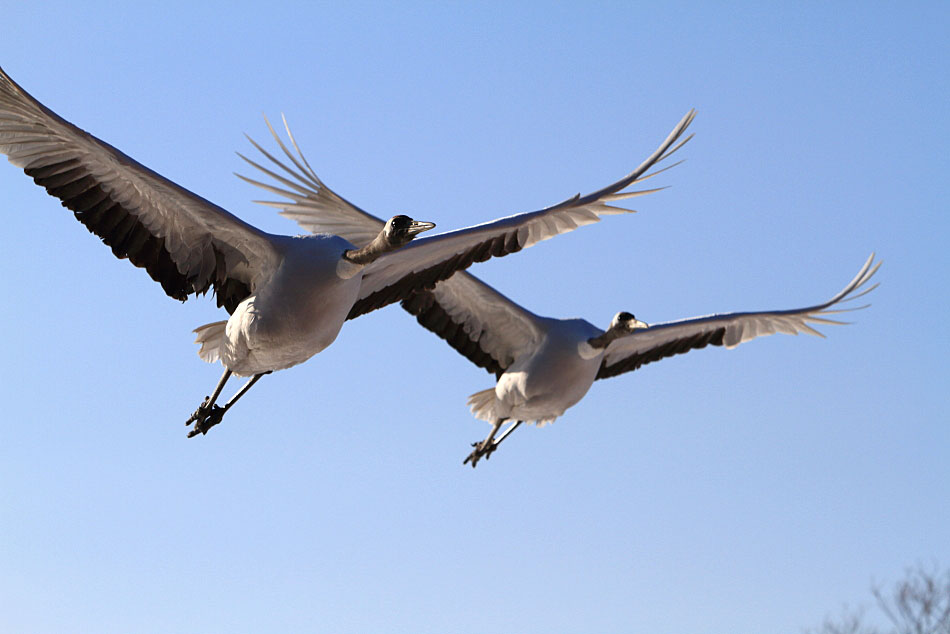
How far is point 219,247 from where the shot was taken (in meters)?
12.5

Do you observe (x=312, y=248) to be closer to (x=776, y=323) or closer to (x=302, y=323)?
(x=302, y=323)

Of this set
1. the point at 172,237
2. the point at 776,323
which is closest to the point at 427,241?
the point at 172,237

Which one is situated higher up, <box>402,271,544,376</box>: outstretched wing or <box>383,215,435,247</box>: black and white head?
<box>402,271,544,376</box>: outstretched wing

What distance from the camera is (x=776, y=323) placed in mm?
17125

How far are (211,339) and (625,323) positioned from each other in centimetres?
507

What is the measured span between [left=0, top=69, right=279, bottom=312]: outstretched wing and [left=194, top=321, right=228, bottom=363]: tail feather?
0.34 m

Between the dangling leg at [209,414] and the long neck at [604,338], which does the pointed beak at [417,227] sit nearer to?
the dangling leg at [209,414]

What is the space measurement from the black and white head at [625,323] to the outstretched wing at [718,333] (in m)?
0.89

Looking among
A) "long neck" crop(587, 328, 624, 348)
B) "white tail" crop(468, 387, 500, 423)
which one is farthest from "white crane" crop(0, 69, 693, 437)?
"white tail" crop(468, 387, 500, 423)

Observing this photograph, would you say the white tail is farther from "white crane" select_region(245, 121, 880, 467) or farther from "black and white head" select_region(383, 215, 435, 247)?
"black and white head" select_region(383, 215, 435, 247)

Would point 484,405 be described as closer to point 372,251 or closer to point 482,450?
point 482,450

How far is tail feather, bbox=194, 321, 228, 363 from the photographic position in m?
13.1

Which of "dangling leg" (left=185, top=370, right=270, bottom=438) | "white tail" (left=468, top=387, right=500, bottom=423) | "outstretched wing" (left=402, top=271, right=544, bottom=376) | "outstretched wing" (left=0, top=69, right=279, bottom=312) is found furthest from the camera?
"white tail" (left=468, top=387, right=500, bottom=423)

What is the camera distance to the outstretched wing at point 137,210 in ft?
36.7
